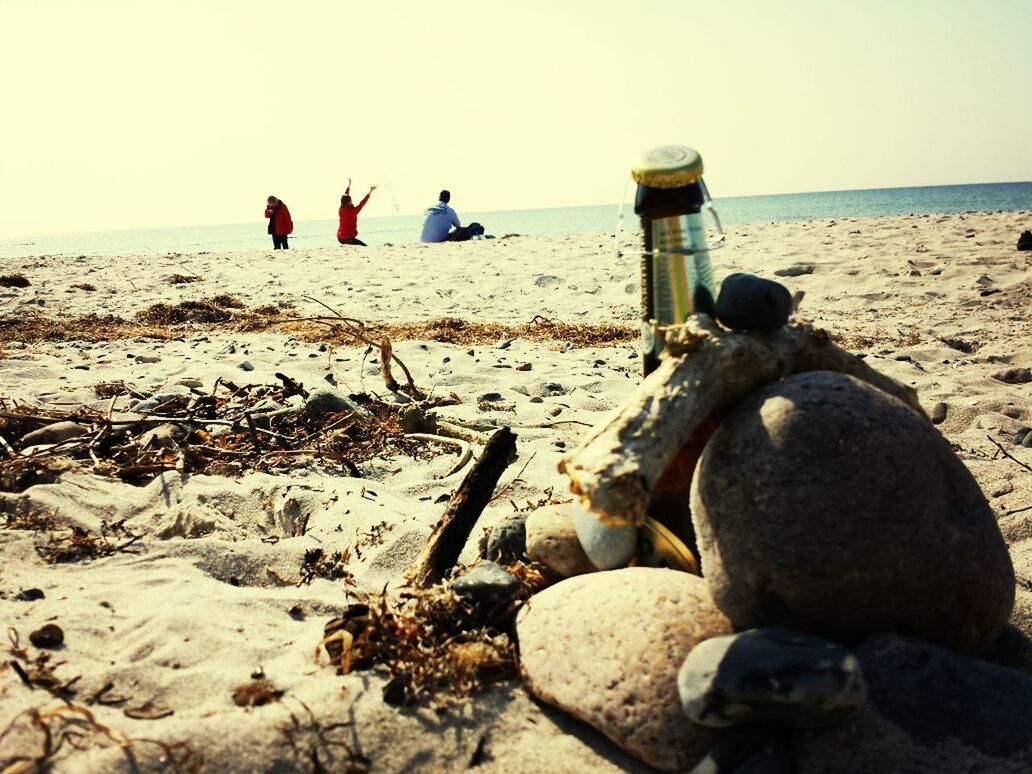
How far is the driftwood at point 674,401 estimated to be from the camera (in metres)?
1.69

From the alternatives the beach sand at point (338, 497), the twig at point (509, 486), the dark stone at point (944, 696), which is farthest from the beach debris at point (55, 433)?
the dark stone at point (944, 696)

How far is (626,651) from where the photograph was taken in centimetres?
201

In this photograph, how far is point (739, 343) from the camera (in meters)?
2.00

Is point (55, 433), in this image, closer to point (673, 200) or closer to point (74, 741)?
point (74, 741)

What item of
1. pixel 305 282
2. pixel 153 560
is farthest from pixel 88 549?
pixel 305 282

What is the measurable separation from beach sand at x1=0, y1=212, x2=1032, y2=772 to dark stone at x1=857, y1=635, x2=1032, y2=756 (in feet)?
2.20

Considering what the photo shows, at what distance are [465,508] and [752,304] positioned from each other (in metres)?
1.21

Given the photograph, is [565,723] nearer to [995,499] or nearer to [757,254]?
[995,499]

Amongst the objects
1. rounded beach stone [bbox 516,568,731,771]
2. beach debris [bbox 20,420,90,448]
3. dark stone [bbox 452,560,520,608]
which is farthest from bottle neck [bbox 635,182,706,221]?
beach debris [bbox 20,420,90,448]

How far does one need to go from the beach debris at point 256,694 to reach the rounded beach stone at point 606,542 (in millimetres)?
1002

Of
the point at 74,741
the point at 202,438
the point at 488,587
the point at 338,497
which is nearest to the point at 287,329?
the point at 202,438

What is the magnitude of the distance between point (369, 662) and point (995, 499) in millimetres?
2840

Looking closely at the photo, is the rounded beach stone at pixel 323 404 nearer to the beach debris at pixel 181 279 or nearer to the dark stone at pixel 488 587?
the dark stone at pixel 488 587

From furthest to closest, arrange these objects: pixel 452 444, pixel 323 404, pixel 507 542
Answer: pixel 323 404 → pixel 452 444 → pixel 507 542
